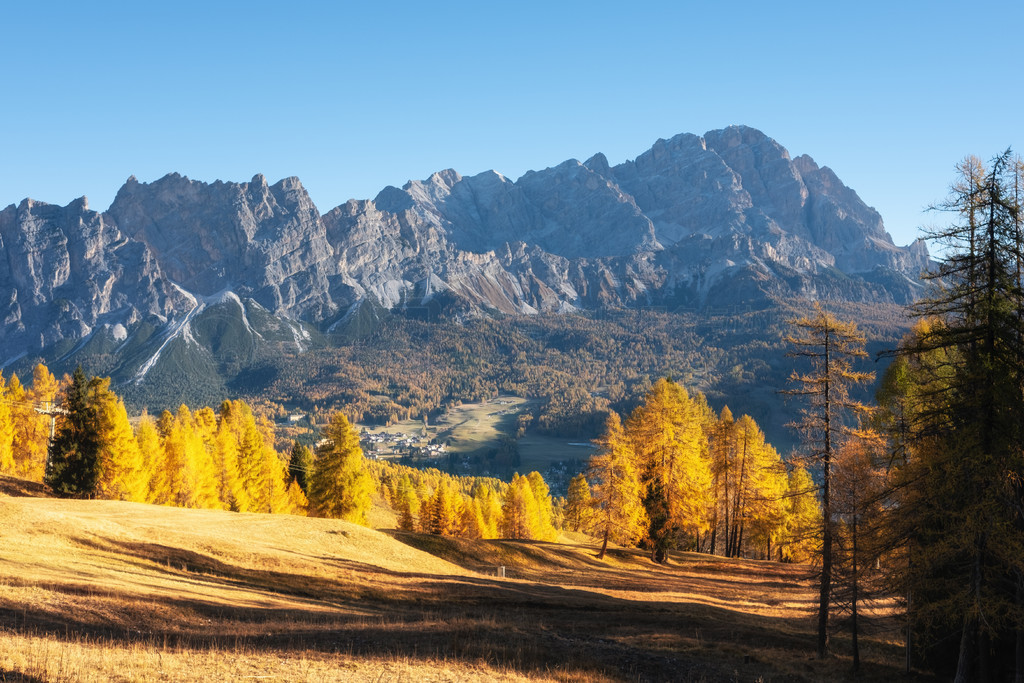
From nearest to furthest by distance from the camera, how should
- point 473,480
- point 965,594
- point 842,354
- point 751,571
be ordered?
point 965,594, point 842,354, point 751,571, point 473,480

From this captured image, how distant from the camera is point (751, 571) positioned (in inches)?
2263

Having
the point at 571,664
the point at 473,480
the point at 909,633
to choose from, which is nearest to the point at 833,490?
the point at 909,633

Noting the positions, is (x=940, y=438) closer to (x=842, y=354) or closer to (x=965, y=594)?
(x=965, y=594)

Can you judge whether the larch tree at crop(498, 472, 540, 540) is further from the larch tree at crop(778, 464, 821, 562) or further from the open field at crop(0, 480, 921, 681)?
the open field at crop(0, 480, 921, 681)

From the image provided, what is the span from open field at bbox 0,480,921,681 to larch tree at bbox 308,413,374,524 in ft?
61.4

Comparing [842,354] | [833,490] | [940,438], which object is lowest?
[833,490]

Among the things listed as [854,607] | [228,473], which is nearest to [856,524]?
[854,607]

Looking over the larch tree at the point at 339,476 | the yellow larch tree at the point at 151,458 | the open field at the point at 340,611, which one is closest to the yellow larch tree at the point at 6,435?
the yellow larch tree at the point at 151,458

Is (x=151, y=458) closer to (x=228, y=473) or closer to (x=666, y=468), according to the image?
(x=228, y=473)

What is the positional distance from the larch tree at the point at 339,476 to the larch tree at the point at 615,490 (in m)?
26.4

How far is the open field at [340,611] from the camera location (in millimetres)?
17000

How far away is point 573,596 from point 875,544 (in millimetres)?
20172

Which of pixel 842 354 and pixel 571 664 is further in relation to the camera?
pixel 842 354

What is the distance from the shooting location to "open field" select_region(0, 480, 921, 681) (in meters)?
17.0
